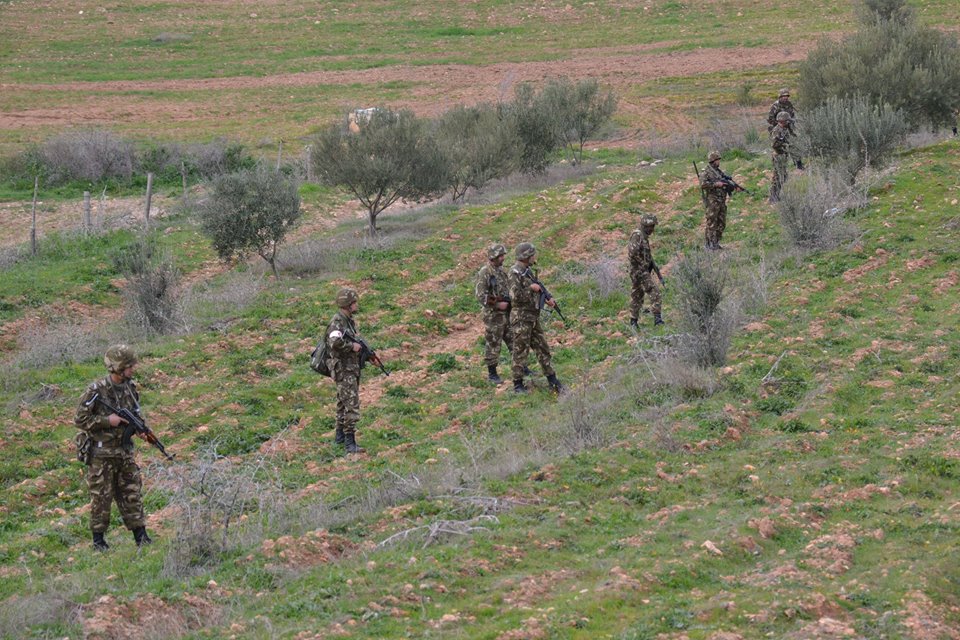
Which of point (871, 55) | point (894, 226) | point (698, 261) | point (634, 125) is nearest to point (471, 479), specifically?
point (698, 261)

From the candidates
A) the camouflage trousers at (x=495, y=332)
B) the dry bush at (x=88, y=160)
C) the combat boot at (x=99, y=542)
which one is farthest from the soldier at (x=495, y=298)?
the dry bush at (x=88, y=160)

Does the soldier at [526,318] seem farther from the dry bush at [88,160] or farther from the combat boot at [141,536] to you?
the dry bush at [88,160]

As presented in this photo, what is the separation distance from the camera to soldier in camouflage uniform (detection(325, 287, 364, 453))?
41.9ft

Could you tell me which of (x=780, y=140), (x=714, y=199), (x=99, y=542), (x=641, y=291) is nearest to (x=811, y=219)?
(x=714, y=199)

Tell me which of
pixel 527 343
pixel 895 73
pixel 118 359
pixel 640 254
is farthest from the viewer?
pixel 895 73

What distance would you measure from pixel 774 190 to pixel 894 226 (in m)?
3.33

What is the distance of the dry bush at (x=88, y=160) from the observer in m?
32.4

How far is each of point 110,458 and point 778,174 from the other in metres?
14.9

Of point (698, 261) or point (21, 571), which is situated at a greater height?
point (698, 261)

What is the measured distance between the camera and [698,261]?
1479cm

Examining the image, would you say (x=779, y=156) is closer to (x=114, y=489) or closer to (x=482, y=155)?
(x=482, y=155)

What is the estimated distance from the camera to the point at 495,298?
14531mm

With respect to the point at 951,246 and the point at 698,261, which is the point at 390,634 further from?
Result: the point at 951,246

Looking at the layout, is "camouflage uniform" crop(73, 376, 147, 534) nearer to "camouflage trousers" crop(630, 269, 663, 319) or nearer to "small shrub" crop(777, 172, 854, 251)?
"camouflage trousers" crop(630, 269, 663, 319)
